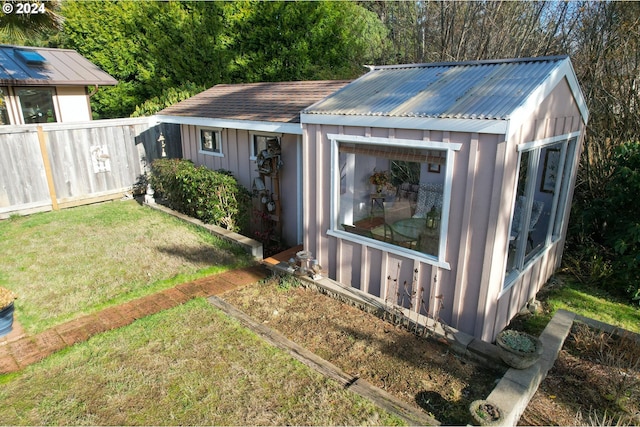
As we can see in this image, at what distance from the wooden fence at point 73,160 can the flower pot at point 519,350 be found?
398 inches

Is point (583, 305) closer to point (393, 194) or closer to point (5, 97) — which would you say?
point (393, 194)

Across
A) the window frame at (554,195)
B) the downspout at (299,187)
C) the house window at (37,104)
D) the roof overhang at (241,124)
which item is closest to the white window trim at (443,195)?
the window frame at (554,195)

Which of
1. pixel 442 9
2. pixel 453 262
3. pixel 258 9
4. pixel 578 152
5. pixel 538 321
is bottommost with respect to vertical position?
pixel 538 321

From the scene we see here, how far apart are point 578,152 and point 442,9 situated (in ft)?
20.2

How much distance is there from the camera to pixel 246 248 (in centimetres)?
731

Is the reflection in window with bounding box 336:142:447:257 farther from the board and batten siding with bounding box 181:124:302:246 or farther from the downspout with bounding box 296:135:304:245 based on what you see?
the board and batten siding with bounding box 181:124:302:246

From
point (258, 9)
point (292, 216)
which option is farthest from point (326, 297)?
point (258, 9)

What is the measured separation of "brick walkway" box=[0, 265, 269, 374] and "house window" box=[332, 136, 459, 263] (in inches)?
75.5

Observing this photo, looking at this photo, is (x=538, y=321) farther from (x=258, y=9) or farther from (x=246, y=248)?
(x=258, y=9)

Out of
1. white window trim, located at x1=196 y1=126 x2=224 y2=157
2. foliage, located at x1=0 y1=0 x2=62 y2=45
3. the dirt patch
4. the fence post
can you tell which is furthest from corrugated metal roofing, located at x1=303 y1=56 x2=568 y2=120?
the fence post

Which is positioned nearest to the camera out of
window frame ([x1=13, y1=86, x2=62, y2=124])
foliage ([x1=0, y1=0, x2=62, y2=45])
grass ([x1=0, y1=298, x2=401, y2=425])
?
grass ([x1=0, y1=298, x2=401, y2=425])

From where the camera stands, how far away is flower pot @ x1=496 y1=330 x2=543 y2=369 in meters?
3.75

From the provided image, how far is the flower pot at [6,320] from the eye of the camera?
4578mm

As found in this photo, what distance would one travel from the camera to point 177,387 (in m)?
3.81
